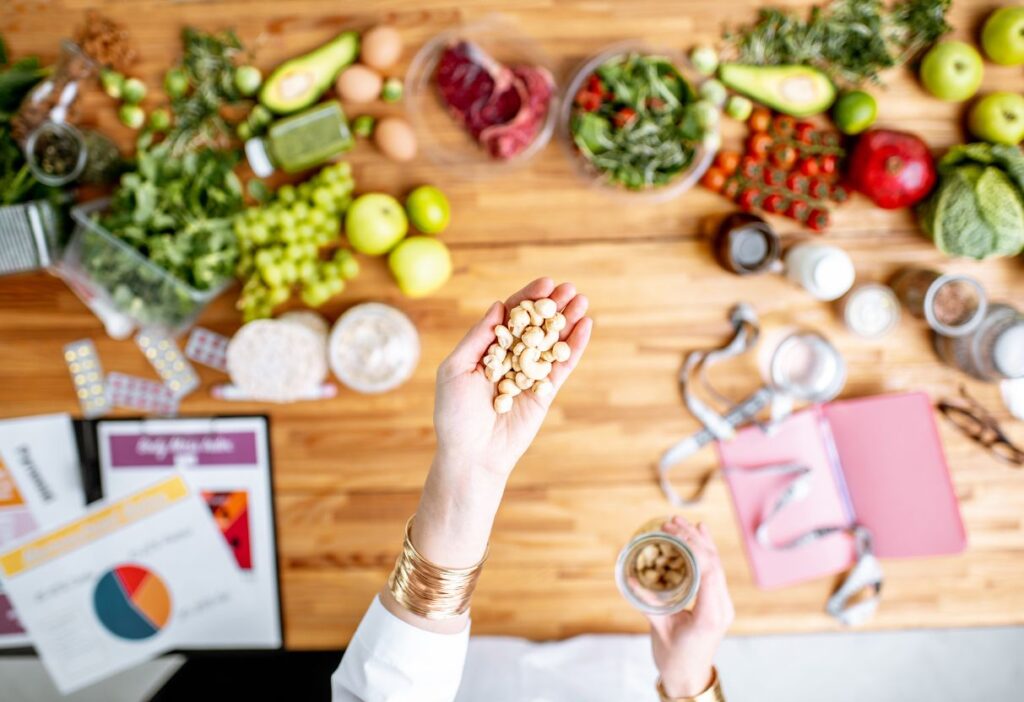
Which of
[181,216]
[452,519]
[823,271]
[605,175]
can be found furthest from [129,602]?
[823,271]

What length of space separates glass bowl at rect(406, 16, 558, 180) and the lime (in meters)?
0.55

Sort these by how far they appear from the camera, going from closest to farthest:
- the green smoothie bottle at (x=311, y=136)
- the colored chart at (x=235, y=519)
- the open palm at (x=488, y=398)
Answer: the open palm at (x=488, y=398), the green smoothie bottle at (x=311, y=136), the colored chart at (x=235, y=519)

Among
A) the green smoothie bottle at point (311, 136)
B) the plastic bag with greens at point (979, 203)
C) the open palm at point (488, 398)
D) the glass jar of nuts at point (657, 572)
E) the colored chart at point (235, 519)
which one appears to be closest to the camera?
the open palm at point (488, 398)

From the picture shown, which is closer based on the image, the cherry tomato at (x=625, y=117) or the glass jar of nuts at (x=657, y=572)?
the glass jar of nuts at (x=657, y=572)

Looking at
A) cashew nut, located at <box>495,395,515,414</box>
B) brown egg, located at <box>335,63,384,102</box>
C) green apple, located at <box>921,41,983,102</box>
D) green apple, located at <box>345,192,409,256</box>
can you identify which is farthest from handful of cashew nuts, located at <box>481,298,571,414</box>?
green apple, located at <box>921,41,983,102</box>

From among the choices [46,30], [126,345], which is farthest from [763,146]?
[46,30]

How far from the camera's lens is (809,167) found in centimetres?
134

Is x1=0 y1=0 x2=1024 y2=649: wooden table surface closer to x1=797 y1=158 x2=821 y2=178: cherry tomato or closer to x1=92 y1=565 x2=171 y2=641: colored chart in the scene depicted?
x1=797 y1=158 x2=821 y2=178: cherry tomato

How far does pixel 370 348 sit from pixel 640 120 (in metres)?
0.68

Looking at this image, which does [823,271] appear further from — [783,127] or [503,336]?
[503,336]

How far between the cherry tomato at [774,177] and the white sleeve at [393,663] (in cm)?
101

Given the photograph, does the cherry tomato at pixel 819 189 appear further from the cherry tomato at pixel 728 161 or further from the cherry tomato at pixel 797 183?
the cherry tomato at pixel 728 161

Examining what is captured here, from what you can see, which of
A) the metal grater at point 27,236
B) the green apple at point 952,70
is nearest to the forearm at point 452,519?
the metal grater at point 27,236

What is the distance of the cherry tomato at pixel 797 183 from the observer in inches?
53.1
